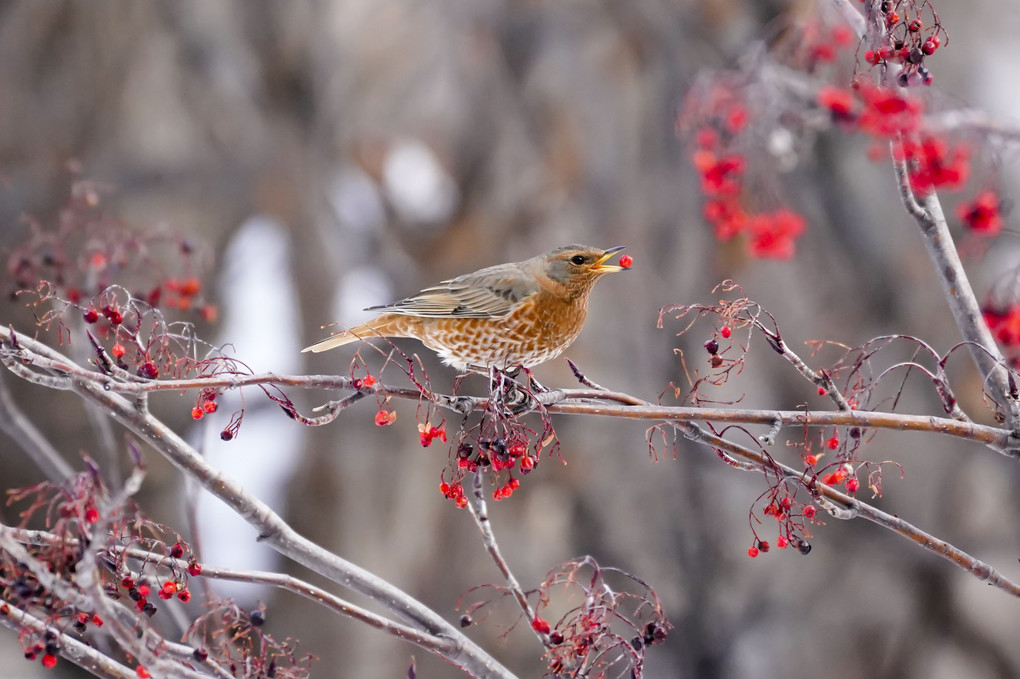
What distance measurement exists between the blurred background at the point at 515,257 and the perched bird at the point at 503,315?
5.12 ft

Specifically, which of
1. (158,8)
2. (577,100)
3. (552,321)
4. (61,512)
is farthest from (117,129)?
(61,512)

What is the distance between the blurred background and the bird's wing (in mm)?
1525

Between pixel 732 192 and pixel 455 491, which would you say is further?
pixel 732 192

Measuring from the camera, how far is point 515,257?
4035 millimetres

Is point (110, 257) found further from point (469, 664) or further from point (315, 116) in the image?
point (315, 116)

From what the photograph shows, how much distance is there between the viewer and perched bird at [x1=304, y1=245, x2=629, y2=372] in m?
2.17

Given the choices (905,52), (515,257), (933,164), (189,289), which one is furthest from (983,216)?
(515,257)

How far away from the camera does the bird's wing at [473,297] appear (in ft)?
7.20

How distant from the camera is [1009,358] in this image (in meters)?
1.29

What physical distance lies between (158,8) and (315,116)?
99cm

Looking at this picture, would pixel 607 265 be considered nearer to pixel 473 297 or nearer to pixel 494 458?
pixel 473 297

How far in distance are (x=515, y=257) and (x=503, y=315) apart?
1.86m

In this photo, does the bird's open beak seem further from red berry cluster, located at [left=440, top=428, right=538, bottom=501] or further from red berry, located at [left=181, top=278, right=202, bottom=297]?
red berry, located at [left=181, top=278, right=202, bottom=297]

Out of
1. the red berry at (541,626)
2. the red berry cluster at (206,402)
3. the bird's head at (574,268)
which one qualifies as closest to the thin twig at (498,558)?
the red berry at (541,626)
